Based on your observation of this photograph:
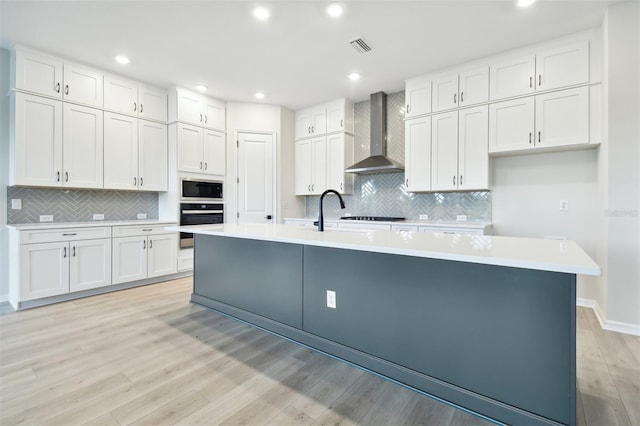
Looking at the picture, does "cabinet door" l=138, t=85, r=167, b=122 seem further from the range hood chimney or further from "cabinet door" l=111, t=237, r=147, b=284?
the range hood chimney

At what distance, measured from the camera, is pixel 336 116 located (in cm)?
502

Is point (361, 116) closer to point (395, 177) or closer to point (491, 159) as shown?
point (395, 177)

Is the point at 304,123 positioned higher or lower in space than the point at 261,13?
lower

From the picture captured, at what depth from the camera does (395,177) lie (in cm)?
471

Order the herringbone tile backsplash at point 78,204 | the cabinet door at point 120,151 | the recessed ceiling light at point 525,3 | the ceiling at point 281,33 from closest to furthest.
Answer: the recessed ceiling light at point 525,3
the ceiling at point 281,33
the herringbone tile backsplash at point 78,204
the cabinet door at point 120,151

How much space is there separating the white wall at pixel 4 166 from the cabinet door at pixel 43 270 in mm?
528

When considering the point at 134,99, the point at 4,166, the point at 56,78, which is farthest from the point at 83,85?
the point at 4,166

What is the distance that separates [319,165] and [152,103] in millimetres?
2647

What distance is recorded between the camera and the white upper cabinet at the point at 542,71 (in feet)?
9.93

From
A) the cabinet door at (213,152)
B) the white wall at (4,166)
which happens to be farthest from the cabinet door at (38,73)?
the cabinet door at (213,152)

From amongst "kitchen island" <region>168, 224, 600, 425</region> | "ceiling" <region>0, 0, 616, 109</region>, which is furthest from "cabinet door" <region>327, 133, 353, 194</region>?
"kitchen island" <region>168, 224, 600, 425</region>

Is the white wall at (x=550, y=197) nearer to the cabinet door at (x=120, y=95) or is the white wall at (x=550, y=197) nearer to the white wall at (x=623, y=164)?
the white wall at (x=623, y=164)

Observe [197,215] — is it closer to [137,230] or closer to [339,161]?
[137,230]

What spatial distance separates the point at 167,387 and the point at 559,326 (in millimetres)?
2057
